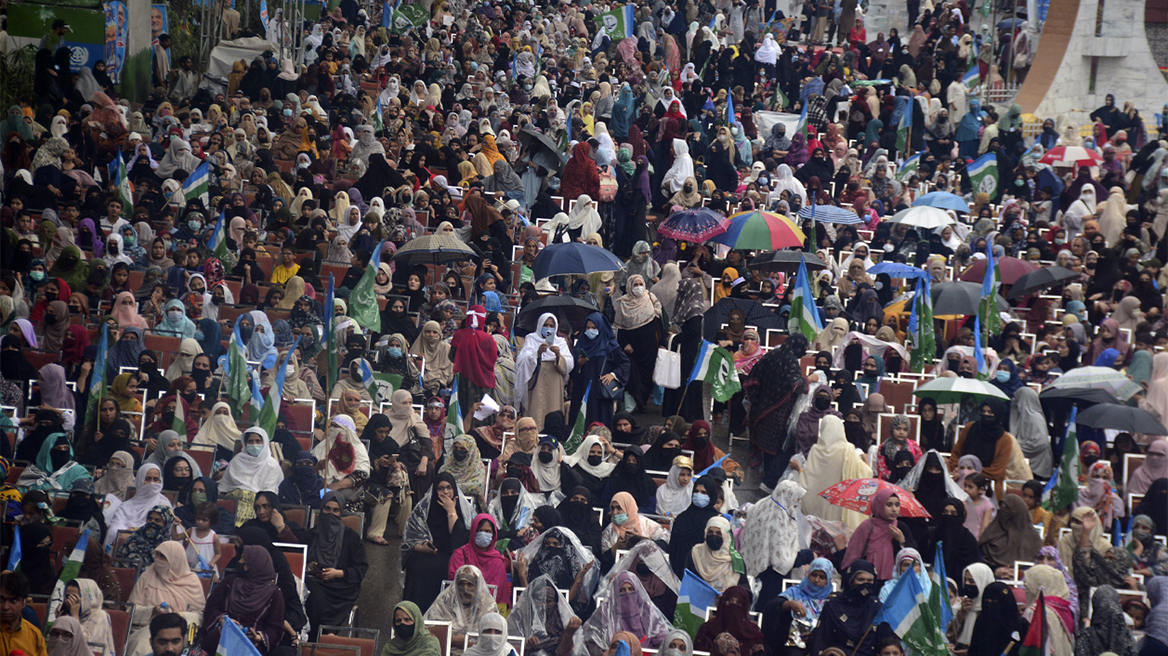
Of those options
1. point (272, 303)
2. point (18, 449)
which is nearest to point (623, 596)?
point (18, 449)

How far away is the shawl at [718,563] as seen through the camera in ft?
32.9

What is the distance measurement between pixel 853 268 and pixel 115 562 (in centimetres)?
855

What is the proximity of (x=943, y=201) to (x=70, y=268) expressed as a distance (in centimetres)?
969

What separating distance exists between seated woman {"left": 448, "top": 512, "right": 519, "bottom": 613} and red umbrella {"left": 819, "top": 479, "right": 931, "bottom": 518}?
2.32m

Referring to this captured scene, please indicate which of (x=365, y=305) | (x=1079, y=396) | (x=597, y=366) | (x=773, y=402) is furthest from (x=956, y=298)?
(x=365, y=305)

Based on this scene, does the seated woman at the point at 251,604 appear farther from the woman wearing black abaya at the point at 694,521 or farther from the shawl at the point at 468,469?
the woman wearing black abaya at the point at 694,521

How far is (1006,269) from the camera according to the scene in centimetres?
1617

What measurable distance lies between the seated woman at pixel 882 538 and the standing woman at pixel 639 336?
3778mm

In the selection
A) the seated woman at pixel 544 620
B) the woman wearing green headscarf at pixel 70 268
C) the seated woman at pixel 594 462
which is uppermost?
the woman wearing green headscarf at pixel 70 268

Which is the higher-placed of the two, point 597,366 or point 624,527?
point 597,366

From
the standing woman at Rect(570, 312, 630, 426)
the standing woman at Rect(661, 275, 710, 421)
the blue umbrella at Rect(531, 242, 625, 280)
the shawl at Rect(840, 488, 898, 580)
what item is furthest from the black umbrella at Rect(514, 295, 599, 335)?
the shawl at Rect(840, 488, 898, 580)

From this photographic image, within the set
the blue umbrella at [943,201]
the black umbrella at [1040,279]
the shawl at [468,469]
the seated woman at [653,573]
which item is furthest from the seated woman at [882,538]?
the blue umbrella at [943,201]

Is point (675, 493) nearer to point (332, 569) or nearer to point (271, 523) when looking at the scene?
point (332, 569)

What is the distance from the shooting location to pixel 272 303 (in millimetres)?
14312
